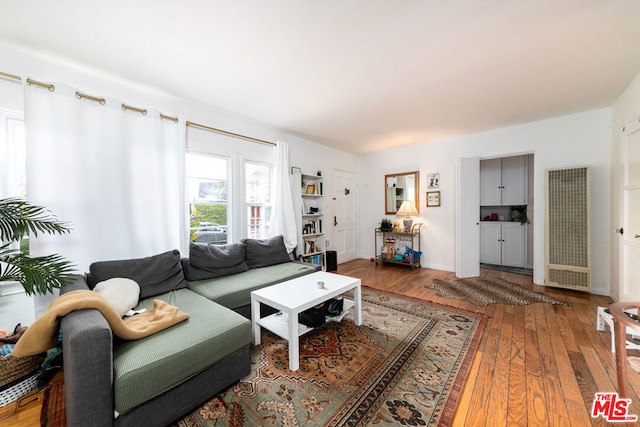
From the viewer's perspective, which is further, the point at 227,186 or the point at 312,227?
the point at 312,227

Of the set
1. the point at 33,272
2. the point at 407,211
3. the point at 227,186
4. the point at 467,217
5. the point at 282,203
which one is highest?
the point at 227,186

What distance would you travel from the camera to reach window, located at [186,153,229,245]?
118 inches

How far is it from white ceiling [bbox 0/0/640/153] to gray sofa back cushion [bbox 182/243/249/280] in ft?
5.79

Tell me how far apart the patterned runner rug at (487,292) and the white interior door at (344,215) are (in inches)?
76.0

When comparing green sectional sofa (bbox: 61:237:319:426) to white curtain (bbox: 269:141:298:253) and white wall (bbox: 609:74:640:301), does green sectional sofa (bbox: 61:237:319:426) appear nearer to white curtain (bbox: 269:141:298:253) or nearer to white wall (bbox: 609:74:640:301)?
white curtain (bbox: 269:141:298:253)

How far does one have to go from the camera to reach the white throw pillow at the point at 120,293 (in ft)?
5.72

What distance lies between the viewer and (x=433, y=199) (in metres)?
4.49

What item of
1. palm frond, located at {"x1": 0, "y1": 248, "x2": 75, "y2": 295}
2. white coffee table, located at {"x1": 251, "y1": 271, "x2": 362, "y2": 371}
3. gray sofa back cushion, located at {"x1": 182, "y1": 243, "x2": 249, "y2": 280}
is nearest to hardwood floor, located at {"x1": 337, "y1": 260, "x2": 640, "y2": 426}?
white coffee table, located at {"x1": 251, "y1": 271, "x2": 362, "y2": 371}

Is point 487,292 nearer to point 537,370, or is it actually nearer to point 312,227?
point 537,370

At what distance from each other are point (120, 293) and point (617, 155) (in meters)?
5.39

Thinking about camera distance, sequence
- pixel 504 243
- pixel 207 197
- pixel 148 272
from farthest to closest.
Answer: pixel 504 243
pixel 207 197
pixel 148 272

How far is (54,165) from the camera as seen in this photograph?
2.00 m

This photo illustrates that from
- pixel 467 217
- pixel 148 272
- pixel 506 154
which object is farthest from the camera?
pixel 467 217

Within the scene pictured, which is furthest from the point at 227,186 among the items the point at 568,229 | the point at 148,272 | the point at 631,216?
the point at 568,229
